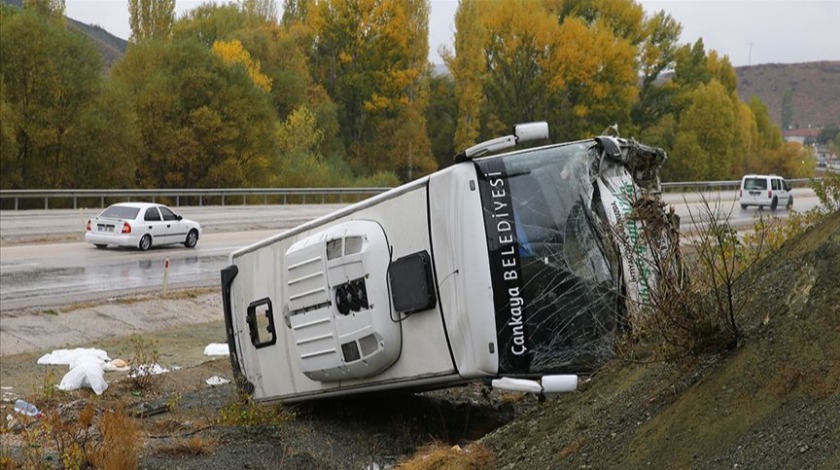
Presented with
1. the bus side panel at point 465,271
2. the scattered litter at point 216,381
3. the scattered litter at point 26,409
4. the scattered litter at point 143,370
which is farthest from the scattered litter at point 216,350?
the bus side panel at point 465,271

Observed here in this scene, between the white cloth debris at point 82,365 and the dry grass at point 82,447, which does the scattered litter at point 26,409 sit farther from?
the dry grass at point 82,447

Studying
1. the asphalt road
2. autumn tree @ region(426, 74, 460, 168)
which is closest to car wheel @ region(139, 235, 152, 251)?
the asphalt road

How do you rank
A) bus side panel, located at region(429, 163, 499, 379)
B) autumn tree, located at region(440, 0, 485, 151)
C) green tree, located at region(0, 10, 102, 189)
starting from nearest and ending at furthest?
bus side panel, located at region(429, 163, 499, 379) → green tree, located at region(0, 10, 102, 189) → autumn tree, located at region(440, 0, 485, 151)

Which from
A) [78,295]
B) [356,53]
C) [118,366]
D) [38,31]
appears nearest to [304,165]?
[356,53]

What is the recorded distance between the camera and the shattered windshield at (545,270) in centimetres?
852

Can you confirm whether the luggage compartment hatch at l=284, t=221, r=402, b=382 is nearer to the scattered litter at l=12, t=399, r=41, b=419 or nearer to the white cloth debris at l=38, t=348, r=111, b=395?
the scattered litter at l=12, t=399, r=41, b=419

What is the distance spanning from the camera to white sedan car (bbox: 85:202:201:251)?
98.5 feet

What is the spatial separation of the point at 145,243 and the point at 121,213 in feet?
3.61

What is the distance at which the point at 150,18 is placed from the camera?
7819 cm

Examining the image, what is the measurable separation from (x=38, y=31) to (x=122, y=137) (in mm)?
6257

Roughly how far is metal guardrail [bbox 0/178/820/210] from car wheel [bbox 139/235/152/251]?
1295 cm

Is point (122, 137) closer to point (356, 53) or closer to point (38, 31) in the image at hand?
point (38, 31)

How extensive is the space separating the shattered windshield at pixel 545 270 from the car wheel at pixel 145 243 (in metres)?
23.2

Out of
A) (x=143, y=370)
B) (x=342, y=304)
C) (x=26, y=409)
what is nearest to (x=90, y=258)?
(x=143, y=370)
